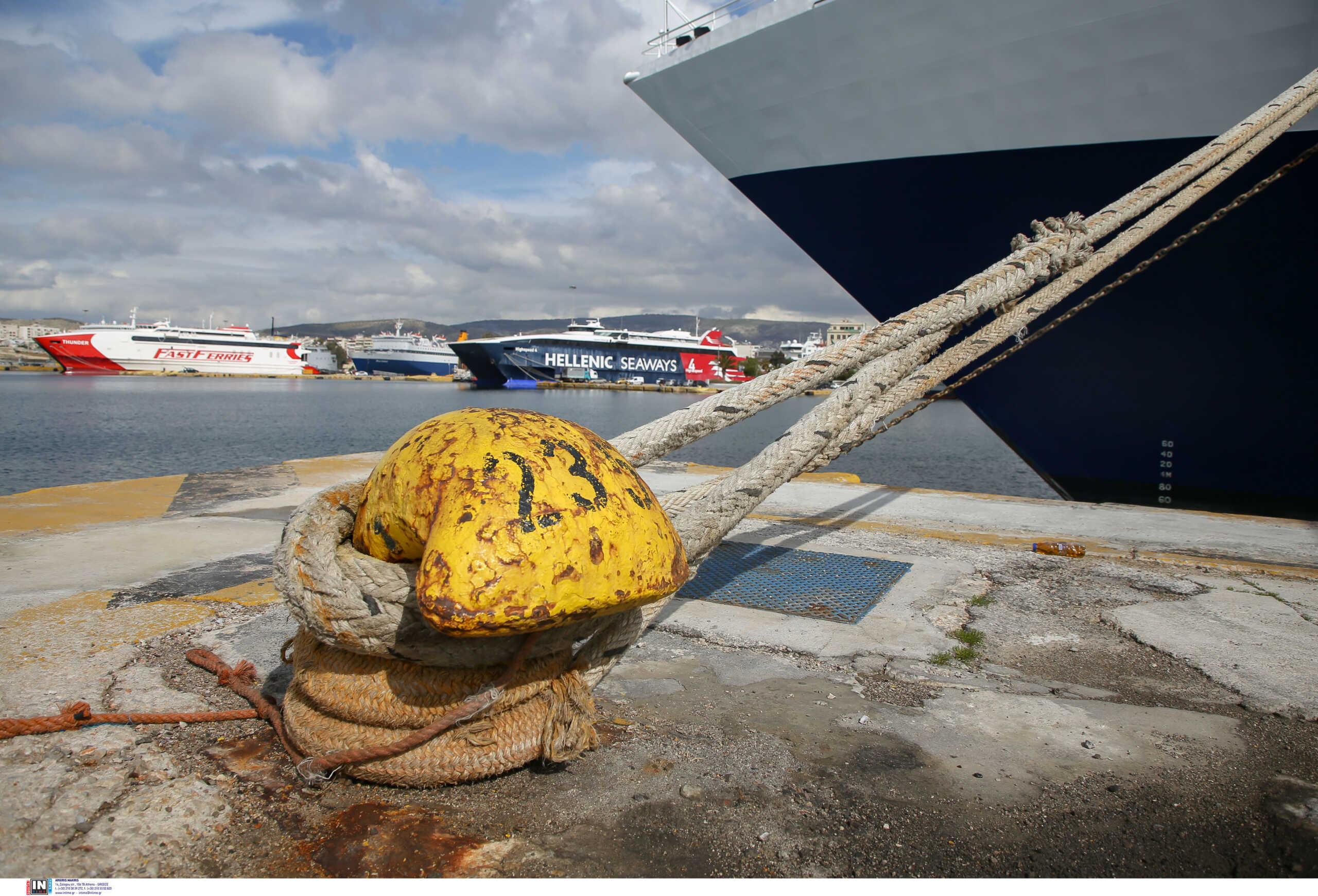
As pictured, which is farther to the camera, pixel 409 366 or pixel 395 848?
pixel 409 366

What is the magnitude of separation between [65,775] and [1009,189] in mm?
6950

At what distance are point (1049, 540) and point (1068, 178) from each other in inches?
126

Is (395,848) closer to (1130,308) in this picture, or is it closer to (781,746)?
(781,746)

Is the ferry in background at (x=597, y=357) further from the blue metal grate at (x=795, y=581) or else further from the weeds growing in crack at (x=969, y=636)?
the weeds growing in crack at (x=969, y=636)

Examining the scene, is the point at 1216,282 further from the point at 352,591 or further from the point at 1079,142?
the point at 352,591

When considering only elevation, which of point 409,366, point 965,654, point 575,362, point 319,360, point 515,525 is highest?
point 319,360

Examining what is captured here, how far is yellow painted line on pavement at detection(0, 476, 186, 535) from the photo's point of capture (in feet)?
15.9

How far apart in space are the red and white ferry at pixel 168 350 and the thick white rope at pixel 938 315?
8349 cm

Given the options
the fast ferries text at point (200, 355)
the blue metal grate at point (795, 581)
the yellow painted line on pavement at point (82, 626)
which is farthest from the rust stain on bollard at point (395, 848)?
A: the fast ferries text at point (200, 355)

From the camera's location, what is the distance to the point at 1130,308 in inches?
263

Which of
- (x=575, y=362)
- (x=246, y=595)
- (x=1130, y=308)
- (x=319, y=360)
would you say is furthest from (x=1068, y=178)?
(x=319, y=360)

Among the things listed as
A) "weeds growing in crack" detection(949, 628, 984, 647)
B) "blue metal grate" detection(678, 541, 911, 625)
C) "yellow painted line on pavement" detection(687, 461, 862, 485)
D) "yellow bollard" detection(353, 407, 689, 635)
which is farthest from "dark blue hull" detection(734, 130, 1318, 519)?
"yellow bollard" detection(353, 407, 689, 635)

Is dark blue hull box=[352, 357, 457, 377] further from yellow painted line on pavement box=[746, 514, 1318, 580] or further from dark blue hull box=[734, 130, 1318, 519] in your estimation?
yellow painted line on pavement box=[746, 514, 1318, 580]

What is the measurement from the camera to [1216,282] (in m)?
6.27
